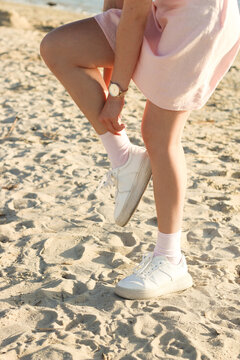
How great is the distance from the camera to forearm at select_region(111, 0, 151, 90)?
7.27ft

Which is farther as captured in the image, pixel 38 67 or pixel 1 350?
pixel 38 67

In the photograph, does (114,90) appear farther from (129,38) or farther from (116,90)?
(129,38)

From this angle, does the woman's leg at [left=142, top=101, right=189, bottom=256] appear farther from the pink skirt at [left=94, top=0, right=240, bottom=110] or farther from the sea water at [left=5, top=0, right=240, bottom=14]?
the sea water at [left=5, top=0, right=240, bottom=14]

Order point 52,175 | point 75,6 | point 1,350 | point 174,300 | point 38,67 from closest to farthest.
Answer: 1. point 1,350
2. point 174,300
3. point 52,175
4. point 38,67
5. point 75,6

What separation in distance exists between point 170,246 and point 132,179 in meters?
0.33

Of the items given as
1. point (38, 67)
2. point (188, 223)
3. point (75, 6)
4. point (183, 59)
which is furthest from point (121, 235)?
point (75, 6)

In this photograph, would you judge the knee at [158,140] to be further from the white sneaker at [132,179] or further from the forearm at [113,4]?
the forearm at [113,4]

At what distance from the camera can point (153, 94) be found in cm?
227

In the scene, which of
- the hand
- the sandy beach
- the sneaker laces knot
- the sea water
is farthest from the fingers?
the sea water

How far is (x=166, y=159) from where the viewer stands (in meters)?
2.42

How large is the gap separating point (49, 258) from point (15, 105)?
3190mm

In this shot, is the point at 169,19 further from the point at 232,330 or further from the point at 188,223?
the point at 188,223

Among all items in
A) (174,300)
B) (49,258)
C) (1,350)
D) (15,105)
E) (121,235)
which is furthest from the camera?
(15,105)

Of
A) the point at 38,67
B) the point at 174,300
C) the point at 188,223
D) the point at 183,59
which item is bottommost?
the point at 38,67
